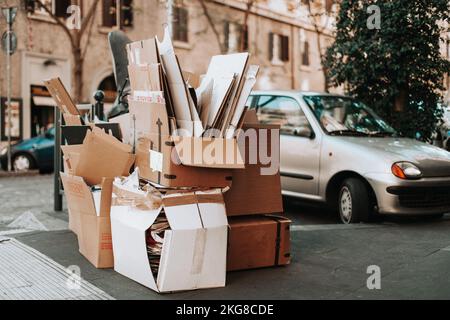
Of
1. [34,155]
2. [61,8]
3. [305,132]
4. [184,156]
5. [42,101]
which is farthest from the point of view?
[42,101]

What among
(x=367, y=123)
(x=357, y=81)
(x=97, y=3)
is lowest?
(x=367, y=123)

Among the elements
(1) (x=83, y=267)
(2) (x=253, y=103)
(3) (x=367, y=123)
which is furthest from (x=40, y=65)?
(1) (x=83, y=267)

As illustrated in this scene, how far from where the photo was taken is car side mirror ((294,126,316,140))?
7.44 m

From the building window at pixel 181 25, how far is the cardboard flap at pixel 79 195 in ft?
68.2

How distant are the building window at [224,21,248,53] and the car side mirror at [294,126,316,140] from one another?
67.5 ft

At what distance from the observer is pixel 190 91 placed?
14.6 ft

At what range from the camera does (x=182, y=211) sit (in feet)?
13.4

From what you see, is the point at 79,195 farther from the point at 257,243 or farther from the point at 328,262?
the point at 328,262

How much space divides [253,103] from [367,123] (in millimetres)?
1601

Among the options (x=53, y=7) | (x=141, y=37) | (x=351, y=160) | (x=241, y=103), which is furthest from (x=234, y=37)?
(x=241, y=103)

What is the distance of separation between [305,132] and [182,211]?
368cm

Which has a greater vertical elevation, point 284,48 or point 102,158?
point 284,48
